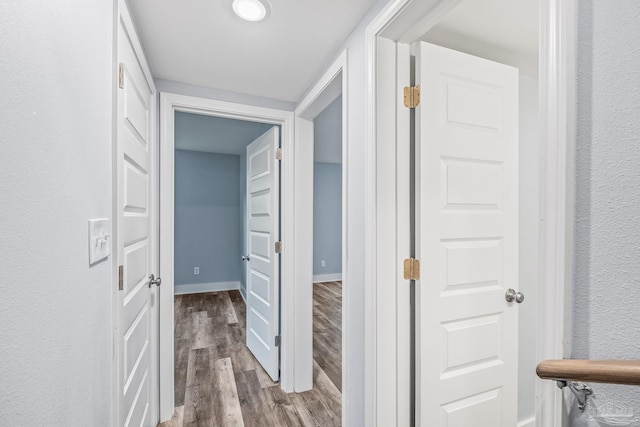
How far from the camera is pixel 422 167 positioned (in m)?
1.30

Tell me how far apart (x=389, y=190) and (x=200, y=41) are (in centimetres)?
124

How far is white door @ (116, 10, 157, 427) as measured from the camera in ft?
3.87

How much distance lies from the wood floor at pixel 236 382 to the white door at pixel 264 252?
19 cm

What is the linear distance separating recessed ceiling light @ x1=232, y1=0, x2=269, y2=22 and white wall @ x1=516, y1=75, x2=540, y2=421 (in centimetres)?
157

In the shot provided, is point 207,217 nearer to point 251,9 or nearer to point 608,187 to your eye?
point 251,9

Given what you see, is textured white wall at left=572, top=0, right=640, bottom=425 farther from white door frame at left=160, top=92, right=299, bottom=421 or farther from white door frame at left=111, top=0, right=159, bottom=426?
white door frame at left=160, top=92, right=299, bottom=421

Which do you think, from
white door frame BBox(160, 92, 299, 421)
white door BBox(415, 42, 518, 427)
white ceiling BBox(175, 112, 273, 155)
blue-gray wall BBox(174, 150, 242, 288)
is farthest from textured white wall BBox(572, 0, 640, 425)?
blue-gray wall BBox(174, 150, 242, 288)

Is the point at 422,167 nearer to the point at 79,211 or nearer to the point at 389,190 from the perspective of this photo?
the point at 389,190

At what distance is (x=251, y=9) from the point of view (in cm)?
130

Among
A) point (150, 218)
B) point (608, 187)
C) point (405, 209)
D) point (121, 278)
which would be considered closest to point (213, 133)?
point (150, 218)

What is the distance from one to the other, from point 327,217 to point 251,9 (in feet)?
16.7

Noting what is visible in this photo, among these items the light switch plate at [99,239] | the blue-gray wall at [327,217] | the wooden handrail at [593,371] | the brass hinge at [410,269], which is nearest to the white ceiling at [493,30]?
the brass hinge at [410,269]

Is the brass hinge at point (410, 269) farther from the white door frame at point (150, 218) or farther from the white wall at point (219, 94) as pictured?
the white wall at point (219, 94)

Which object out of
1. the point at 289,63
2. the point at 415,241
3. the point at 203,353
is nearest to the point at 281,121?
the point at 289,63
